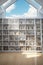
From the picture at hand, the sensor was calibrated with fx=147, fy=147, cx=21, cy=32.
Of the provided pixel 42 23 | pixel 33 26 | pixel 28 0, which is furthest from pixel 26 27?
pixel 28 0

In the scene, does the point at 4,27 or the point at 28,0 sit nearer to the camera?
the point at 28,0

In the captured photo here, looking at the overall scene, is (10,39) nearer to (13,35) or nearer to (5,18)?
(13,35)

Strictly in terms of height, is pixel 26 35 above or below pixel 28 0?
below

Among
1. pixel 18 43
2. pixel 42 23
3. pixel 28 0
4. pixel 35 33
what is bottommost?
pixel 18 43

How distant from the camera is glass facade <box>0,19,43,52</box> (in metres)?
7.52

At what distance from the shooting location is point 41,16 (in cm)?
745

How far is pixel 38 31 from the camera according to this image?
7570 mm

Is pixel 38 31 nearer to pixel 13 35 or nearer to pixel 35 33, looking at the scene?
pixel 35 33

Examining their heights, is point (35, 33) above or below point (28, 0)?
below

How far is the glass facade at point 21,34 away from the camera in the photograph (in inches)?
296

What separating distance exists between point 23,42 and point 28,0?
7.03 ft

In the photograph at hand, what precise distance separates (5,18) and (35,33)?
1.72 metres

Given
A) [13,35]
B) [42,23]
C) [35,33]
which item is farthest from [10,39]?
[42,23]

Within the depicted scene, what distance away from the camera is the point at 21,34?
7594mm
